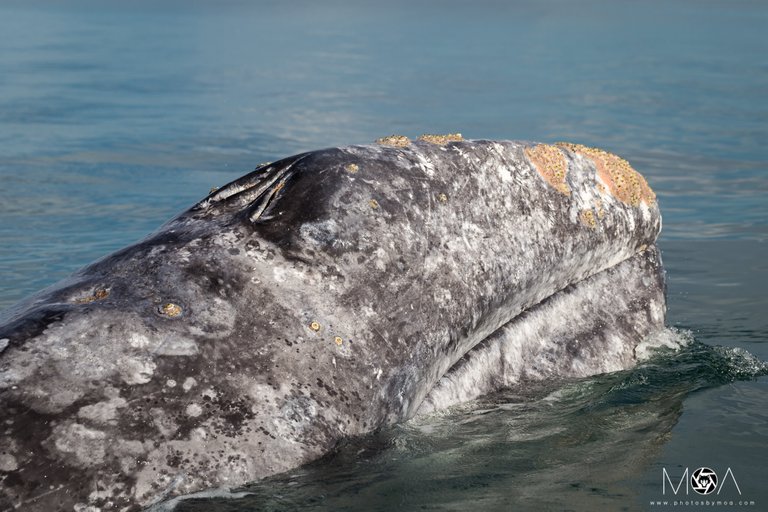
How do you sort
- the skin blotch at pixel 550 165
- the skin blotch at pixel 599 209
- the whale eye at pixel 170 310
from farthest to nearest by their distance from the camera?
the skin blotch at pixel 599 209 < the skin blotch at pixel 550 165 < the whale eye at pixel 170 310

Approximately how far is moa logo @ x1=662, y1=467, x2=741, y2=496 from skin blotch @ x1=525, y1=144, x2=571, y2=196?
202 centimetres

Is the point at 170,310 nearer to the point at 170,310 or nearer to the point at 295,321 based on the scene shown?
the point at 170,310

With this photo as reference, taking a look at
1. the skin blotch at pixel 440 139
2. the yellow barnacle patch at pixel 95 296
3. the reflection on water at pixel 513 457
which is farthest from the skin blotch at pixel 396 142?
the yellow barnacle patch at pixel 95 296

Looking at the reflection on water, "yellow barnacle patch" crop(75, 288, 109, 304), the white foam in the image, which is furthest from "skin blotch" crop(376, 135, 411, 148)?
the white foam

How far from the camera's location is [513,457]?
5887mm

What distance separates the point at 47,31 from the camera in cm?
5041

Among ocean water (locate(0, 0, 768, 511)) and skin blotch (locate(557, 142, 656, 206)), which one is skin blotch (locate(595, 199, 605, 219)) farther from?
ocean water (locate(0, 0, 768, 511))

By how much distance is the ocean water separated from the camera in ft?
18.5

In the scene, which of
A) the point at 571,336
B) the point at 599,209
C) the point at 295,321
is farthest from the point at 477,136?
the point at 295,321

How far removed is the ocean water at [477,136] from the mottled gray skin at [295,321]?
0.23 metres

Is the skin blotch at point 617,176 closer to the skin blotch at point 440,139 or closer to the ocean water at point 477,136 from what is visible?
the skin blotch at point 440,139

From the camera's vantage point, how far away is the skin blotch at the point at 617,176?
733 centimetres

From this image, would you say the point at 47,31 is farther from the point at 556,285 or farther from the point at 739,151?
the point at 556,285

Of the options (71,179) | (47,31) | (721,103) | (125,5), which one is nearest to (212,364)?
(71,179)
